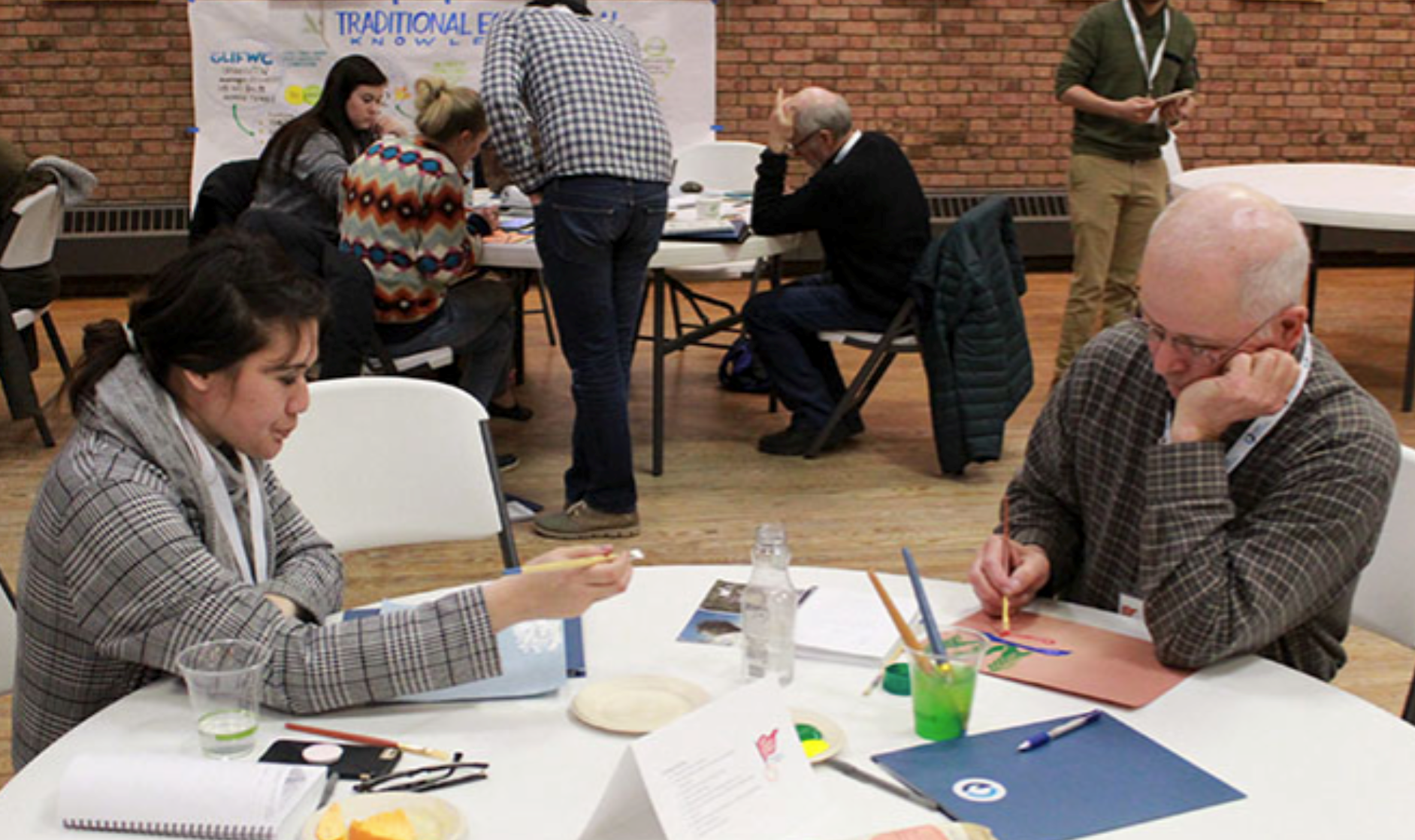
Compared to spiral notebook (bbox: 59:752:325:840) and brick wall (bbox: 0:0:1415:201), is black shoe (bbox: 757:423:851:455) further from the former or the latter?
spiral notebook (bbox: 59:752:325:840)

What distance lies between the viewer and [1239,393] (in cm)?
175

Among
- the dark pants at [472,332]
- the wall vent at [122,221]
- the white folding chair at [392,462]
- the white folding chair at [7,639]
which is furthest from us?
the wall vent at [122,221]

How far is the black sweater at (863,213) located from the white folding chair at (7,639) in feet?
10.2

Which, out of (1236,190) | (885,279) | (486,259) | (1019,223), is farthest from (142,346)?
(1019,223)

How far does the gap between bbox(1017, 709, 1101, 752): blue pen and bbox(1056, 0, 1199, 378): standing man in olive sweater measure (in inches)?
163

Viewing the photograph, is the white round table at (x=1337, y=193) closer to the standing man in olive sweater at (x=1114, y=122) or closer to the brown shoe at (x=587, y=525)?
the standing man in olive sweater at (x=1114, y=122)

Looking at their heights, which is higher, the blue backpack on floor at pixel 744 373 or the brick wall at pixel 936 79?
the brick wall at pixel 936 79

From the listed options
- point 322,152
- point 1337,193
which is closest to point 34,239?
point 322,152

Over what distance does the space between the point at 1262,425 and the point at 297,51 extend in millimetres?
6495

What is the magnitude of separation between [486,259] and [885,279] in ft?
4.15

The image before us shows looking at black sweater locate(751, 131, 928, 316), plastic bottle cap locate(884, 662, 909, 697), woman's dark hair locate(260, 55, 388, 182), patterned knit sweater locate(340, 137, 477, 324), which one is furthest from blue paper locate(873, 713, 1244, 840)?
woman's dark hair locate(260, 55, 388, 182)

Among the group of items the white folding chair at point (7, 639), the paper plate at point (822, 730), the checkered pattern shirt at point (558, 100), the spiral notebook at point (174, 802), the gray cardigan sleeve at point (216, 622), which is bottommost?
the white folding chair at point (7, 639)

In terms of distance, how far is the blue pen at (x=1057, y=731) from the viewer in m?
1.56

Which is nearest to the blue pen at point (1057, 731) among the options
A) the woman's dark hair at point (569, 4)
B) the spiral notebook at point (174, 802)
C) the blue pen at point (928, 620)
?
the blue pen at point (928, 620)
